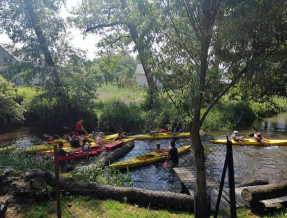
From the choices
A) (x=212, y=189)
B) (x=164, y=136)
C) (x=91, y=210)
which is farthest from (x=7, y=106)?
(x=212, y=189)

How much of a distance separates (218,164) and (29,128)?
14.7 m

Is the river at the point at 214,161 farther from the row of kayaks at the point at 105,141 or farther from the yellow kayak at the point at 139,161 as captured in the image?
the row of kayaks at the point at 105,141

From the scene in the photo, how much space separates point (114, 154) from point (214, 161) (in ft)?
16.3

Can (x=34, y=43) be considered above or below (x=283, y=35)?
above

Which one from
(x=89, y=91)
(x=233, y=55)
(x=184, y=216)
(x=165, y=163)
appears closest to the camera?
(x=233, y=55)

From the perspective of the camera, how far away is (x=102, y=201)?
22.4 feet

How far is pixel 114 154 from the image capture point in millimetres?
12945

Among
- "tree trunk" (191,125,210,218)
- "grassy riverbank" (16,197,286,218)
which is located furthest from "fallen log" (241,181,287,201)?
"tree trunk" (191,125,210,218)

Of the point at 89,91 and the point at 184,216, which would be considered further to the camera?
the point at 89,91

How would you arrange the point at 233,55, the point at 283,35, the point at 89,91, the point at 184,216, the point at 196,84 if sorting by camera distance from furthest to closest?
the point at 89,91, the point at 184,216, the point at 196,84, the point at 233,55, the point at 283,35

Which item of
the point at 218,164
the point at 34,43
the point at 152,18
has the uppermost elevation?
the point at 34,43

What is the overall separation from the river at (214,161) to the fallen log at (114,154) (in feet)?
1.01

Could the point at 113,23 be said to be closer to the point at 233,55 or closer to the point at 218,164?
the point at 218,164

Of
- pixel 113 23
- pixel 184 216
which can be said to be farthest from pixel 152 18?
pixel 113 23
